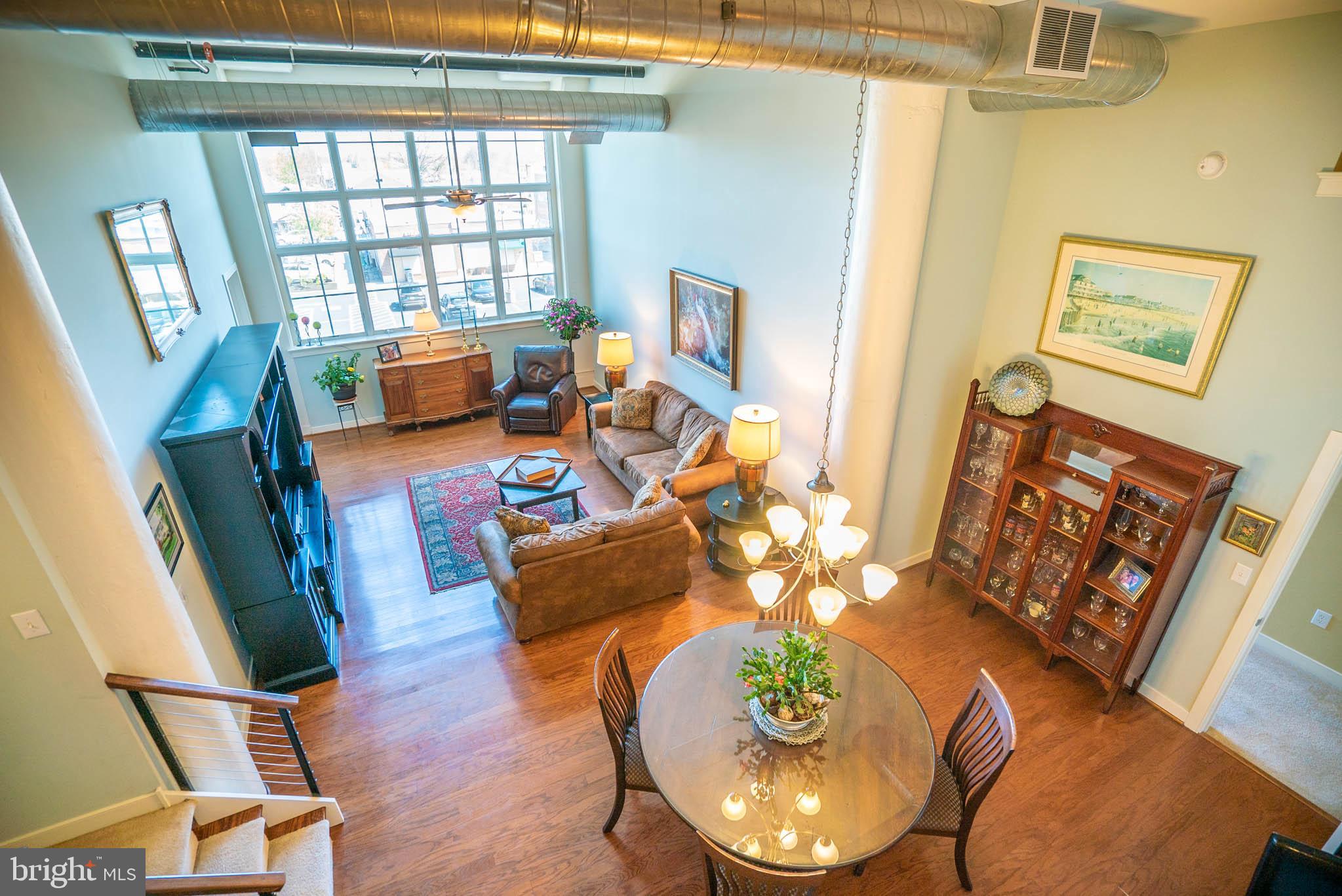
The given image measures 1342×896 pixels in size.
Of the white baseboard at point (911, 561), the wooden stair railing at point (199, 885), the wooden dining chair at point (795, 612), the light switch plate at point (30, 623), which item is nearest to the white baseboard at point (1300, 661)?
the white baseboard at point (911, 561)

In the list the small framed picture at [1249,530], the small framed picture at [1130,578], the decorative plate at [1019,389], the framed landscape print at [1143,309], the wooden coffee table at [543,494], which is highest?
the framed landscape print at [1143,309]

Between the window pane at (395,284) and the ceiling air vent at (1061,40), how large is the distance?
7.25 metres

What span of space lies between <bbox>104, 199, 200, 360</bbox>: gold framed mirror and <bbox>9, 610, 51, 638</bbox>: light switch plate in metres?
1.65

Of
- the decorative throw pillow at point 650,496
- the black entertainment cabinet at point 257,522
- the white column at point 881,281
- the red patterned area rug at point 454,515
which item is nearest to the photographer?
the black entertainment cabinet at point 257,522

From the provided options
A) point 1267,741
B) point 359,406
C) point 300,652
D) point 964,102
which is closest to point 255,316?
point 359,406

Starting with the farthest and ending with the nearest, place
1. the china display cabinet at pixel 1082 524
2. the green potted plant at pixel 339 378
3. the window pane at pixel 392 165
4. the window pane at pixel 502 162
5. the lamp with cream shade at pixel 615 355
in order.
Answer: the window pane at pixel 502 162
the window pane at pixel 392 165
the green potted plant at pixel 339 378
the lamp with cream shade at pixel 615 355
the china display cabinet at pixel 1082 524

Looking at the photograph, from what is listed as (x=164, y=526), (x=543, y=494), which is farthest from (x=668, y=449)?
(x=164, y=526)

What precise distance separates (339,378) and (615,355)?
3.31 m

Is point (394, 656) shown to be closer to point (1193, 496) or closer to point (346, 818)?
point (346, 818)

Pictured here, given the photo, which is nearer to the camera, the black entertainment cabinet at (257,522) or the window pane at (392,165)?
the black entertainment cabinet at (257,522)

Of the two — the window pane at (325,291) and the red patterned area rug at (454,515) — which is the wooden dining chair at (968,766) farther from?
the window pane at (325,291)

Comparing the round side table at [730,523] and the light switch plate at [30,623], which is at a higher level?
the light switch plate at [30,623]

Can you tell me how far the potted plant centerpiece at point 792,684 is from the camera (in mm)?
2803

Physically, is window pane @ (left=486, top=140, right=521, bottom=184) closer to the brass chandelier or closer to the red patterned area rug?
the red patterned area rug
